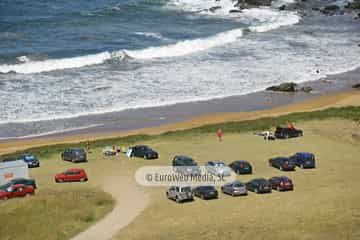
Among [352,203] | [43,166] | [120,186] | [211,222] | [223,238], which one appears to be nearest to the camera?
[223,238]

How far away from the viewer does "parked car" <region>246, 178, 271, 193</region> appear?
43906 mm

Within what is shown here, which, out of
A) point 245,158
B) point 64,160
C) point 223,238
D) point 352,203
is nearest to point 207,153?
point 245,158

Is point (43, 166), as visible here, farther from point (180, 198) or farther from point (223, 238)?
point (223, 238)

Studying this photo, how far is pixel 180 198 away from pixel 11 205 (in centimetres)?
842

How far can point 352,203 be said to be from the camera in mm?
40750

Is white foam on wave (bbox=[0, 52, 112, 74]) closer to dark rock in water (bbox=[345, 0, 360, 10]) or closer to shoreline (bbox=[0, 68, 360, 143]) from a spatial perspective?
shoreline (bbox=[0, 68, 360, 143])

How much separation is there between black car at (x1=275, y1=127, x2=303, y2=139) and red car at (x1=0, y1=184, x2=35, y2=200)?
777 inches

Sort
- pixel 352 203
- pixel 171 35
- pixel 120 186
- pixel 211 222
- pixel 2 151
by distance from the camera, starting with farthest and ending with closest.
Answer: pixel 171 35
pixel 2 151
pixel 120 186
pixel 352 203
pixel 211 222

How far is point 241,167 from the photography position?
47625mm

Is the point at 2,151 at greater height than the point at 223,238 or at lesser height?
lesser

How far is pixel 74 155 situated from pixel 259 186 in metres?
12.7

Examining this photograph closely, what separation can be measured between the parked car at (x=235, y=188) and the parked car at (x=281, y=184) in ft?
5.74

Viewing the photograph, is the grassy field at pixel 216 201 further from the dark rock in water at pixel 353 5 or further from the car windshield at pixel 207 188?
the dark rock in water at pixel 353 5

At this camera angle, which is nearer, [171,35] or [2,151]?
[2,151]
